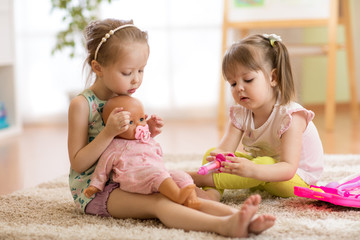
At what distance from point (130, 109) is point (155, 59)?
6.51ft

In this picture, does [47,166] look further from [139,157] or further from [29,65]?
[29,65]

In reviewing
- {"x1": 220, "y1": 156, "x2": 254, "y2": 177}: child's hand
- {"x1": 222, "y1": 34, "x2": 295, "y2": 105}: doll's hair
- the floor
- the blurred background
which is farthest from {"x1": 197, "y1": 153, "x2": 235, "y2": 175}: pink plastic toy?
the blurred background

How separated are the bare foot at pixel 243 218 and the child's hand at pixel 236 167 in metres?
0.16

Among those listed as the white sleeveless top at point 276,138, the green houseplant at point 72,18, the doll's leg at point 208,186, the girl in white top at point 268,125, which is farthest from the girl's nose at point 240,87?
the green houseplant at point 72,18

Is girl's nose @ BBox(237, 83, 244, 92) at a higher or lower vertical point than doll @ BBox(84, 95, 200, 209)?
higher

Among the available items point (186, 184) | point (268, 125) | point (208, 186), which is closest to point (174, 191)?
point (186, 184)

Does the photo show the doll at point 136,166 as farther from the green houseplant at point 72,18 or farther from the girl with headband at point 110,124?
the green houseplant at point 72,18

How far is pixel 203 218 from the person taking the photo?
109 centimetres

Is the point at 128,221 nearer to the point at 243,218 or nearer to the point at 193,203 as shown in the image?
the point at 193,203

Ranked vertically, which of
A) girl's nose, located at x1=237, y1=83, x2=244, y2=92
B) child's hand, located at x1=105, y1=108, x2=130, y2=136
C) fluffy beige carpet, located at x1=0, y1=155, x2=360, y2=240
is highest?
Answer: girl's nose, located at x1=237, y1=83, x2=244, y2=92

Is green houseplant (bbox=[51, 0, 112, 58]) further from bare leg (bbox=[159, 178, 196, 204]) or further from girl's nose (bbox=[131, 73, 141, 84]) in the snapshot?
bare leg (bbox=[159, 178, 196, 204])

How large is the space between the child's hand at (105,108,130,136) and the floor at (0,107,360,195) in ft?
1.97

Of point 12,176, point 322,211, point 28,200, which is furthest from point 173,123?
point 322,211

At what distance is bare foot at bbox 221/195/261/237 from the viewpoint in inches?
39.9
